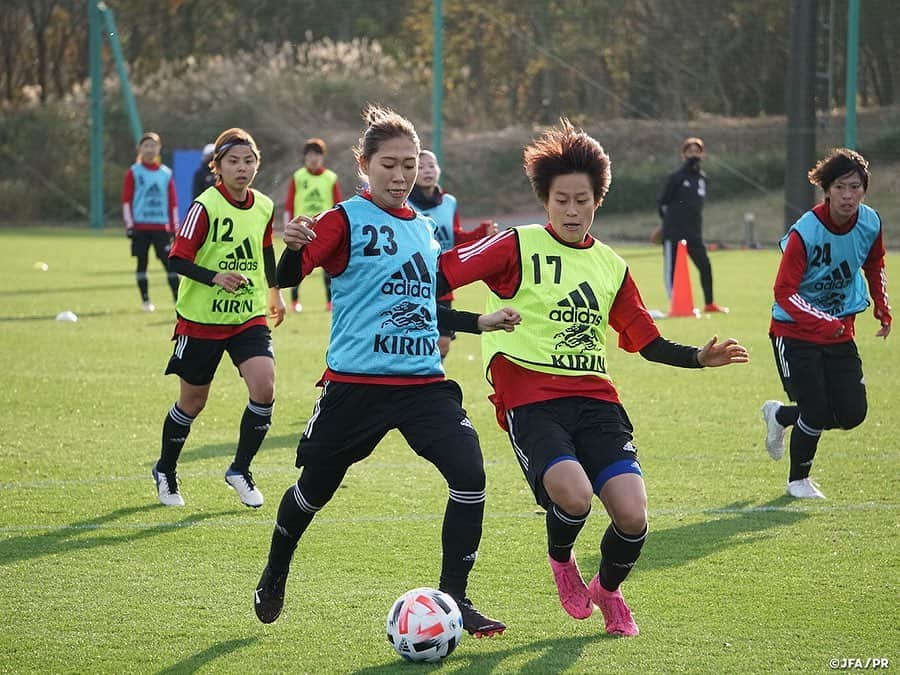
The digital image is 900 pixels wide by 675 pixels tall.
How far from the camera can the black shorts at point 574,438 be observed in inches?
195

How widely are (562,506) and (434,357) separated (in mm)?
752

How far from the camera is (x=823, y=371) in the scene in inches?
291

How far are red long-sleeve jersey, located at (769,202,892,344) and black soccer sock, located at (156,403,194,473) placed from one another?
3.27 metres

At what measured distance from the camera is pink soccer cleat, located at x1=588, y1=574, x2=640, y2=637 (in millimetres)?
5055

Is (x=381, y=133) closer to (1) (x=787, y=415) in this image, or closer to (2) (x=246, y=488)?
(2) (x=246, y=488)

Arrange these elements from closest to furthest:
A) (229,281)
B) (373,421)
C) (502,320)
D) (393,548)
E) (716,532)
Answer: (502,320) < (373,421) < (393,548) < (716,532) < (229,281)

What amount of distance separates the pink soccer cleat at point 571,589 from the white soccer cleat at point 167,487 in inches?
107

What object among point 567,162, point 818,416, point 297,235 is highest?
point 567,162

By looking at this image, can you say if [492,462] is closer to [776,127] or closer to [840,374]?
[840,374]

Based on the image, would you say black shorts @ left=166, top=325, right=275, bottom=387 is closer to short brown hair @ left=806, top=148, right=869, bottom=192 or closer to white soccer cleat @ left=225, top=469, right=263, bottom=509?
white soccer cleat @ left=225, top=469, right=263, bottom=509

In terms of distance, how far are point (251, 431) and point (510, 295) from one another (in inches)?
94.0

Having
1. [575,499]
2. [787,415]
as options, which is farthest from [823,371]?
[575,499]

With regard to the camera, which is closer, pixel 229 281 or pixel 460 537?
pixel 460 537

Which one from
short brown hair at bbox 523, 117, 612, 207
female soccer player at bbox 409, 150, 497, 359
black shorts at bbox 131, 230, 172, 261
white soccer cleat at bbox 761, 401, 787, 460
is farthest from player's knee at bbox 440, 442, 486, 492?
black shorts at bbox 131, 230, 172, 261
